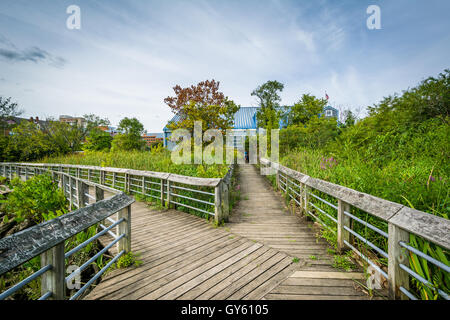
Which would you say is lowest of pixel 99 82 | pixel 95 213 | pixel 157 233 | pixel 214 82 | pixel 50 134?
pixel 157 233

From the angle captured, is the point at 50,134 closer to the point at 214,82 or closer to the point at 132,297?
the point at 214,82

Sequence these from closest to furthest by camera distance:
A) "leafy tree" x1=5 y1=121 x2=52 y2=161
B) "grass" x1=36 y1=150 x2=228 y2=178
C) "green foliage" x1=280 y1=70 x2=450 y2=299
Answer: "green foliage" x1=280 y1=70 x2=450 y2=299 < "grass" x1=36 y1=150 x2=228 y2=178 < "leafy tree" x1=5 y1=121 x2=52 y2=161

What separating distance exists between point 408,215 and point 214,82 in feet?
46.7

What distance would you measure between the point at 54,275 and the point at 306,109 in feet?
76.0

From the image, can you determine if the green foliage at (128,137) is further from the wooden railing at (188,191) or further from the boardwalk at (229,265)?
the boardwalk at (229,265)

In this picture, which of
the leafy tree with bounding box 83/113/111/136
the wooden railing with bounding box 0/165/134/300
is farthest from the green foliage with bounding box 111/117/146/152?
the wooden railing with bounding box 0/165/134/300

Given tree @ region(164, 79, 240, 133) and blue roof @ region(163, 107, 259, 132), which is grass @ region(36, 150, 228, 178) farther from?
blue roof @ region(163, 107, 259, 132)

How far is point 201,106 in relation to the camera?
13188 millimetres

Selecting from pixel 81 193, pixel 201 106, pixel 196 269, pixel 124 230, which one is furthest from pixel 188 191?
pixel 201 106

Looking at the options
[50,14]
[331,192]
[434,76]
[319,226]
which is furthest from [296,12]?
[434,76]

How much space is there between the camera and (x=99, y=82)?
8.70 meters

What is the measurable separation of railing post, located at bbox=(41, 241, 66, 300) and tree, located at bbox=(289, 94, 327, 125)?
873 inches

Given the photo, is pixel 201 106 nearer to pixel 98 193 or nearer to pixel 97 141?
pixel 98 193

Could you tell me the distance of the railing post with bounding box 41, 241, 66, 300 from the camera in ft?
4.75
